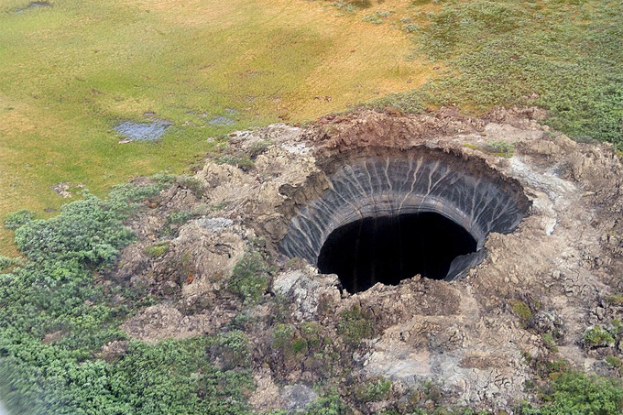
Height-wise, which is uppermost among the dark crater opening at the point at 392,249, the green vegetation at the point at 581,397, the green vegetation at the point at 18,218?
the green vegetation at the point at 18,218

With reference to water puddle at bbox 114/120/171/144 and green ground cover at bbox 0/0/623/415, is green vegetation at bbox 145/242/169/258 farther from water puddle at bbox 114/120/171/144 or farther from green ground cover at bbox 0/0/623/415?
water puddle at bbox 114/120/171/144

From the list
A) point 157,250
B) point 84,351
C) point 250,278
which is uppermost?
point 157,250

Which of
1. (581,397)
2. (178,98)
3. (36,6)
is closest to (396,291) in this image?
(581,397)

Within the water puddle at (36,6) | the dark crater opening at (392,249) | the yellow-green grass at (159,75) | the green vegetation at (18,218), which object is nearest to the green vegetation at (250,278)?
the dark crater opening at (392,249)

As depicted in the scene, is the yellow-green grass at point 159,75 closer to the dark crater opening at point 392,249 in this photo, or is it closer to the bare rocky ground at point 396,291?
the bare rocky ground at point 396,291

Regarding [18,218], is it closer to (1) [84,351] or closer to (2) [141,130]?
(2) [141,130]
